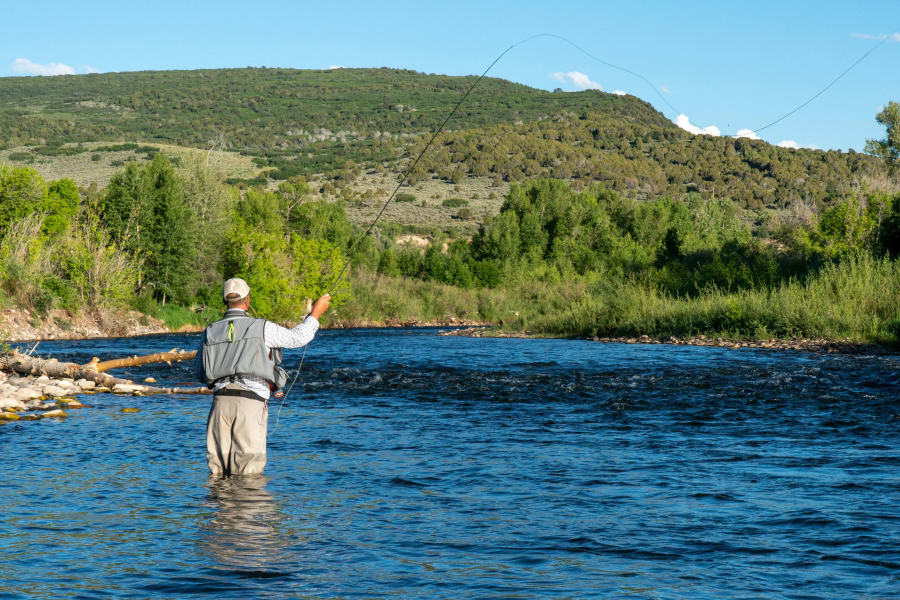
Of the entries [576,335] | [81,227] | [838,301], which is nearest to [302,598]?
[838,301]

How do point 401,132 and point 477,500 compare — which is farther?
point 401,132

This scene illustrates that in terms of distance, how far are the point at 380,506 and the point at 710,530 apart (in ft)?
9.31

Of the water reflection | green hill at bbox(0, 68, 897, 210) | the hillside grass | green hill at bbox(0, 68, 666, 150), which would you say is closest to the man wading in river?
the water reflection

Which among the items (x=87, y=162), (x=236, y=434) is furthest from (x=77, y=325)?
(x=87, y=162)

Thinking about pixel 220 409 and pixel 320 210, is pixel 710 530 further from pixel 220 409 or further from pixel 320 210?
pixel 320 210

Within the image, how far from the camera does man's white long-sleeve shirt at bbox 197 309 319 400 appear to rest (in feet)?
24.8

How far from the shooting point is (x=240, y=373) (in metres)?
7.93

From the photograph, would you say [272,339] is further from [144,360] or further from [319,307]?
[144,360]

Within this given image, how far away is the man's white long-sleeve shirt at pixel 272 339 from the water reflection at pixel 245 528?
95 cm

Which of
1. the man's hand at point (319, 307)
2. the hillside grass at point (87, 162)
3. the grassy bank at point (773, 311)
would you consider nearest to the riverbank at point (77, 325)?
the grassy bank at point (773, 311)

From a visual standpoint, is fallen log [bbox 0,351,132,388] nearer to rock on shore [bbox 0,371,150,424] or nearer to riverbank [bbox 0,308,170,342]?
rock on shore [bbox 0,371,150,424]

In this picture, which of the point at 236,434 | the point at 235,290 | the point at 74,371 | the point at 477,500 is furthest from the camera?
the point at 74,371

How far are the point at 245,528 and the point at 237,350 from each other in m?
1.51

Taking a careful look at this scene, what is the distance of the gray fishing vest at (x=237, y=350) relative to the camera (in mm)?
7895
